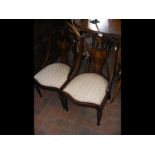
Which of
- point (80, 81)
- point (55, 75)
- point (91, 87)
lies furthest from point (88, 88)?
point (55, 75)

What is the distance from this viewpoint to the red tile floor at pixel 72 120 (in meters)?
2.42

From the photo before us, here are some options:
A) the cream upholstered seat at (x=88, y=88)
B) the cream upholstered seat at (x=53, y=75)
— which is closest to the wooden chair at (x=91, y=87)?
the cream upholstered seat at (x=88, y=88)

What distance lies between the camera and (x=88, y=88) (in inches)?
88.7

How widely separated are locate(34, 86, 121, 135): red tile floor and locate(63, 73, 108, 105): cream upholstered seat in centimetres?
46

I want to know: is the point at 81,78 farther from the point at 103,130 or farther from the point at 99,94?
the point at 103,130

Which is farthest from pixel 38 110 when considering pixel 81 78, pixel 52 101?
pixel 81 78

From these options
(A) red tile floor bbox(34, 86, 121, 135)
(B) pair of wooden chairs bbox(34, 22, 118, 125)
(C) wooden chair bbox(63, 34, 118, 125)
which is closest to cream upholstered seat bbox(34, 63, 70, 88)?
(B) pair of wooden chairs bbox(34, 22, 118, 125)

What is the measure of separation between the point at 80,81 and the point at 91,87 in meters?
0.17

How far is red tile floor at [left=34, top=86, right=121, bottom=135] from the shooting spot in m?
2.42

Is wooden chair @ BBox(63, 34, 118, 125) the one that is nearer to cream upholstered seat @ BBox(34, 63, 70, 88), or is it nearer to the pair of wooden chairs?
the pair of wooden chairs

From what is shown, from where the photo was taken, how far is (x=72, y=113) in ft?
8.67

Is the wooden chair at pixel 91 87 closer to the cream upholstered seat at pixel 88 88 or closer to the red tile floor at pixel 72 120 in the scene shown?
the cream upholstered seat at pixel 88 88

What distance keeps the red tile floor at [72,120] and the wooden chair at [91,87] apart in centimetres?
15

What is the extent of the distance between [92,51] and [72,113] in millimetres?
849
